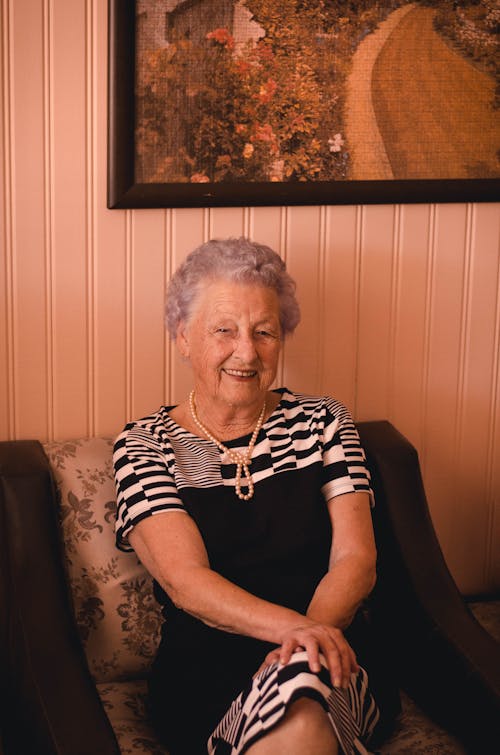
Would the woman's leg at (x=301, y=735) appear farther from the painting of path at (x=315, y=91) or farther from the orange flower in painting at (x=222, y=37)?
the orange flower in painting at (x=222, y=37)

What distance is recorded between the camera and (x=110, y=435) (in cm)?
216

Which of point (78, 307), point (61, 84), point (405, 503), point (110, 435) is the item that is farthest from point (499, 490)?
point (61, 84)

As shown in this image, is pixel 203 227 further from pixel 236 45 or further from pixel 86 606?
pixel 86 606

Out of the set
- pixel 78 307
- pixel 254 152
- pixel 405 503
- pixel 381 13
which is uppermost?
pixel 381 13

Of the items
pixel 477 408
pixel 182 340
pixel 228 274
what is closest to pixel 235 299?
pixel 228 274

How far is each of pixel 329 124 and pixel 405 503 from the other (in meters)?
0.92

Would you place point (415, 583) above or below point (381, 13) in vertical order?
below

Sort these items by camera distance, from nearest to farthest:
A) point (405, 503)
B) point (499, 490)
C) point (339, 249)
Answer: point (405, 503), point (339, 249), point (499, 490)

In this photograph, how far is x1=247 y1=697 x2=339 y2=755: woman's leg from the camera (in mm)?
1423

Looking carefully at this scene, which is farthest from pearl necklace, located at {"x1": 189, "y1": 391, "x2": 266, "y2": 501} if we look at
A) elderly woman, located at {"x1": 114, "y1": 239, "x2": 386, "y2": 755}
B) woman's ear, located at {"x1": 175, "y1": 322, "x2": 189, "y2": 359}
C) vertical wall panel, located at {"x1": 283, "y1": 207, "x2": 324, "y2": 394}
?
vertical wall panel, located at {"x1": 283, "y1": 207, "x2": 324, "y2": 394}

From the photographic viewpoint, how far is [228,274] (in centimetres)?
186

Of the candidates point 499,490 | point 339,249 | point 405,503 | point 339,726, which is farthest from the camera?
point 499,490

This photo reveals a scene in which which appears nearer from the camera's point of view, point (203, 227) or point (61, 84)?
point (61, 84)

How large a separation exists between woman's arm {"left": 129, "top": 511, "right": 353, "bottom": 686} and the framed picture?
772mm
